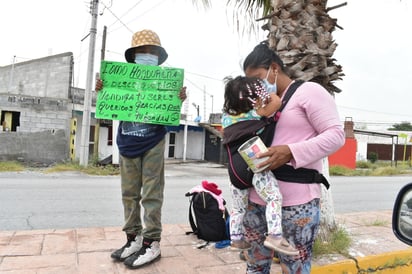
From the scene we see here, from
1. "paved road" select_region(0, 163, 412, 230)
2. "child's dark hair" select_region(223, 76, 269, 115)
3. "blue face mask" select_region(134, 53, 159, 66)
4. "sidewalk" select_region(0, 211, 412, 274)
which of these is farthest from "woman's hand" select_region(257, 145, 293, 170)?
"paved road" select_region(0, 163, 412, 230)

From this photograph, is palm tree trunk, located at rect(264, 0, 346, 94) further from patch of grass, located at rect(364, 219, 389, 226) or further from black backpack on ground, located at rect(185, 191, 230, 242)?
patch of grass, located at rect(364, 219, 389, 226)

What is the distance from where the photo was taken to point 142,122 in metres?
3.35

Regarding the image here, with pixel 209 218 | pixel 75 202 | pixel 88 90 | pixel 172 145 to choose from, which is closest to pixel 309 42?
pixel 209 218

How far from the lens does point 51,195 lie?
8.59m

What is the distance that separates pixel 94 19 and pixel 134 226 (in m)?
13.0

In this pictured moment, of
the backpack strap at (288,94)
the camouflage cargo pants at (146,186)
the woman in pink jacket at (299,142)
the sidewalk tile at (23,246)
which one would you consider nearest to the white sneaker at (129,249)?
the camouflage cargo pants at (146,186)

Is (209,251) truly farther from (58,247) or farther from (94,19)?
(94,19)

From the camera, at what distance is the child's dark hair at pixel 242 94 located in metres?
2.02

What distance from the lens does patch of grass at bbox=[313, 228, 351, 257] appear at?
3.85 meters

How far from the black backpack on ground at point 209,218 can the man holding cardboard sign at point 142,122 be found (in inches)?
32.5

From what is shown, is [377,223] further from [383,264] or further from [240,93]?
[240,93]

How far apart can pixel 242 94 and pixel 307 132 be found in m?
0.42

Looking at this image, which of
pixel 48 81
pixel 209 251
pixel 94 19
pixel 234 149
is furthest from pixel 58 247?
pixel 48 81

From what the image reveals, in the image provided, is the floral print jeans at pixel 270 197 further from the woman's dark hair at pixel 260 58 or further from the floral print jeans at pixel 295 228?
the woman's dark hair at pixel 260 58
